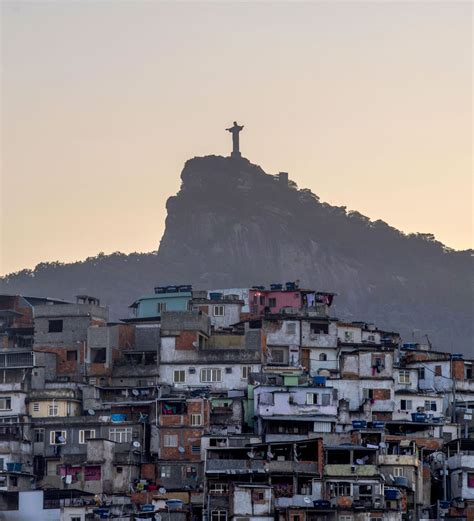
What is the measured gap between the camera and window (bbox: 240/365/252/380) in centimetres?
8667

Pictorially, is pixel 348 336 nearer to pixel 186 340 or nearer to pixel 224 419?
pixel 186 340

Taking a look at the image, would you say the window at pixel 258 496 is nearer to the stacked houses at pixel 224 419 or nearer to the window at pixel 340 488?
the stacked houses at pixel 224 419

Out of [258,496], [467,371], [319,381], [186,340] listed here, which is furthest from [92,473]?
[467,371]

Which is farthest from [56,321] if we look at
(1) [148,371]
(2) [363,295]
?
(2) [363,295]

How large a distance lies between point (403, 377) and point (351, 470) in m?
17.9

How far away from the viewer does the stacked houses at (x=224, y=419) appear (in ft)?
239

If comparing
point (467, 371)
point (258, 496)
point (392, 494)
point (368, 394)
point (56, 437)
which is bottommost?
point (258, 496)

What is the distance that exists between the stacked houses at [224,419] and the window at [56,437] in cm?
8

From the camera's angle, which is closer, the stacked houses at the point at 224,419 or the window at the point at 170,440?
the stacked houses at the point at 224,419

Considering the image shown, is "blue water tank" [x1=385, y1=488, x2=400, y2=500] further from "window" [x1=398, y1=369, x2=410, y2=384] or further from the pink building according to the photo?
the pink building

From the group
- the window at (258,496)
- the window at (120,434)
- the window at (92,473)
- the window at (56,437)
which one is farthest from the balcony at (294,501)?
the window at (56,437)

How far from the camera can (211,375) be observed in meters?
86.8

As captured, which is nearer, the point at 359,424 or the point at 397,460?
the point at 397,460

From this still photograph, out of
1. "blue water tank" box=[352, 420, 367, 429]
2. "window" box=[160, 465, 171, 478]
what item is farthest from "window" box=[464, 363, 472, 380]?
"window" box=[160, 465, 171, 478]
